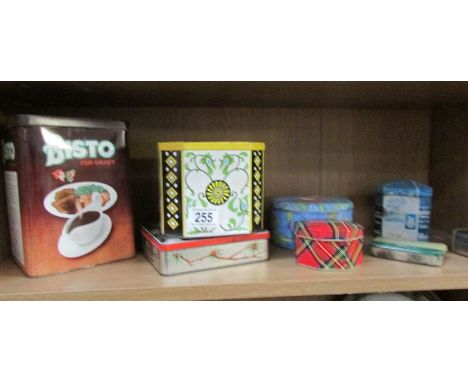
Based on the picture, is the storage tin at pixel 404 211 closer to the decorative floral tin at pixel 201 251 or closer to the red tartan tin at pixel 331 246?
the red tartan tin at pixel 331 246

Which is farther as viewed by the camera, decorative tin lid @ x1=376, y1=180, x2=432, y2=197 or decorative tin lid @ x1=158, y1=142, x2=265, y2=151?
decorative tin lid @ x1=376, y1=180, x2=432, y2=197

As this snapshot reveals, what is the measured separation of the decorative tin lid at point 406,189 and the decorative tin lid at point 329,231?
0.17m

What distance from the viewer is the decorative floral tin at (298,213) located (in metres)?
0.64

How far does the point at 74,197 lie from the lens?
541mm

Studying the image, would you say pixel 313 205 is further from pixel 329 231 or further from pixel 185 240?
pixel 185 240

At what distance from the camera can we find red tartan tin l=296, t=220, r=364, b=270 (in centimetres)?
54

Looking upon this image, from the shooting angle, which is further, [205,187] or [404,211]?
[404,211]

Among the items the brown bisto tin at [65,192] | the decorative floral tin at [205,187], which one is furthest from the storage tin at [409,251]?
the brown bisto tin at [65,192]

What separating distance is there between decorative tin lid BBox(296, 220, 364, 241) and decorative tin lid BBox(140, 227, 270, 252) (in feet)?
0.22

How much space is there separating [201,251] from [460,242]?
0.48 m

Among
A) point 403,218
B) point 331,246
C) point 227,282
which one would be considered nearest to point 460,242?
point 403,218

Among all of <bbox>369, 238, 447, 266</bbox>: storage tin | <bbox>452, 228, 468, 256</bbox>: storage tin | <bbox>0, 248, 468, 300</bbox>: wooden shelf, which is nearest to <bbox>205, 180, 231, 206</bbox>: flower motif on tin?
<bbox>0, 248, 468, 300</bbox>: wooden shelf

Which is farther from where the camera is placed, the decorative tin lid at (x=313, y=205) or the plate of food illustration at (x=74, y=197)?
the decorative tin lid at (x=313, y=205)

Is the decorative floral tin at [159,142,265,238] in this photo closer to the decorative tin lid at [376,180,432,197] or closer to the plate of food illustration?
the plate of food illustration
